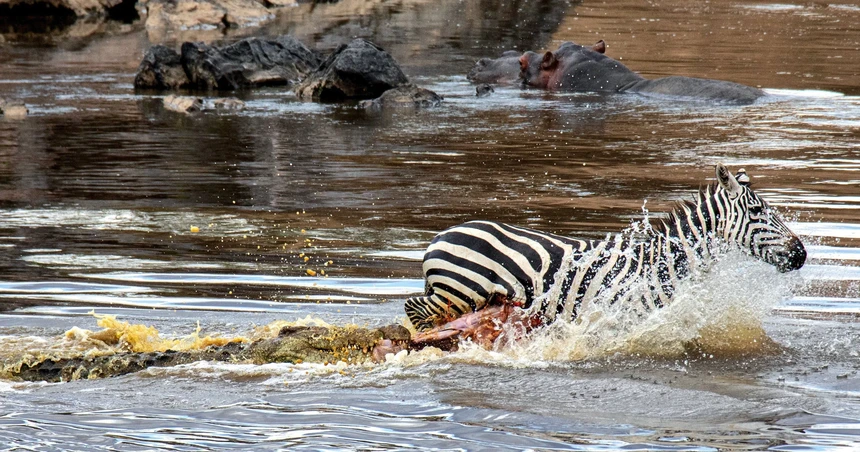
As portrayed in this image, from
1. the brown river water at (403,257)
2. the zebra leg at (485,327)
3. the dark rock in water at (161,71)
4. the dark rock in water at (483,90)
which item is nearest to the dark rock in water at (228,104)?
the brown river water at (403,257)

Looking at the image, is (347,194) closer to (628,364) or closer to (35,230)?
(35,230)

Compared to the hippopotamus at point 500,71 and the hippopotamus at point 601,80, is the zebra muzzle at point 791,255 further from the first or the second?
the hippopotamus at point 500,71

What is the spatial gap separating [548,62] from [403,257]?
482 inches

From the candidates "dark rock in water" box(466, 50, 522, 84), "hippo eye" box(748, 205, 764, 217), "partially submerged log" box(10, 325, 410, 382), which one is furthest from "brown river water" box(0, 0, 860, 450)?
"dark rock in water" box(466, 50, 522, 84)

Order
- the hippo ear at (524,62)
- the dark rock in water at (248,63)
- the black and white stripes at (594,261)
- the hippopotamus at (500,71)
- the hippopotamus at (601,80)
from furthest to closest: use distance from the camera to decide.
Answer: the hippopotamus at (500,71), the hippo ear at (524,62), the dark rock in water at (248,63), the hippopotamus at (601,80), the black and white stripes at (594,261)

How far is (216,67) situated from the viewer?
68.4 feet

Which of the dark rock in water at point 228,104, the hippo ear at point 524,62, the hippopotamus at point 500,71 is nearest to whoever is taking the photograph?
the dark rock in water at point 228,104

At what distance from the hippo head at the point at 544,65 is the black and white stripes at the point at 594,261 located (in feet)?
47.0

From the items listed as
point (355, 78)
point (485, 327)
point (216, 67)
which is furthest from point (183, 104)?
point (485, 327)

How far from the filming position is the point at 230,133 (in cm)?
1669

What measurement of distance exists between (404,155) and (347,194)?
2428 mm

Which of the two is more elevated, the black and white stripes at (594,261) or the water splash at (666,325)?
the black and white stripes at (594,261)

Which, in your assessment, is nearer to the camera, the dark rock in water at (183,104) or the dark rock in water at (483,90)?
the dark rock in water at (183,104)

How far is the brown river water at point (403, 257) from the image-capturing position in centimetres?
602
